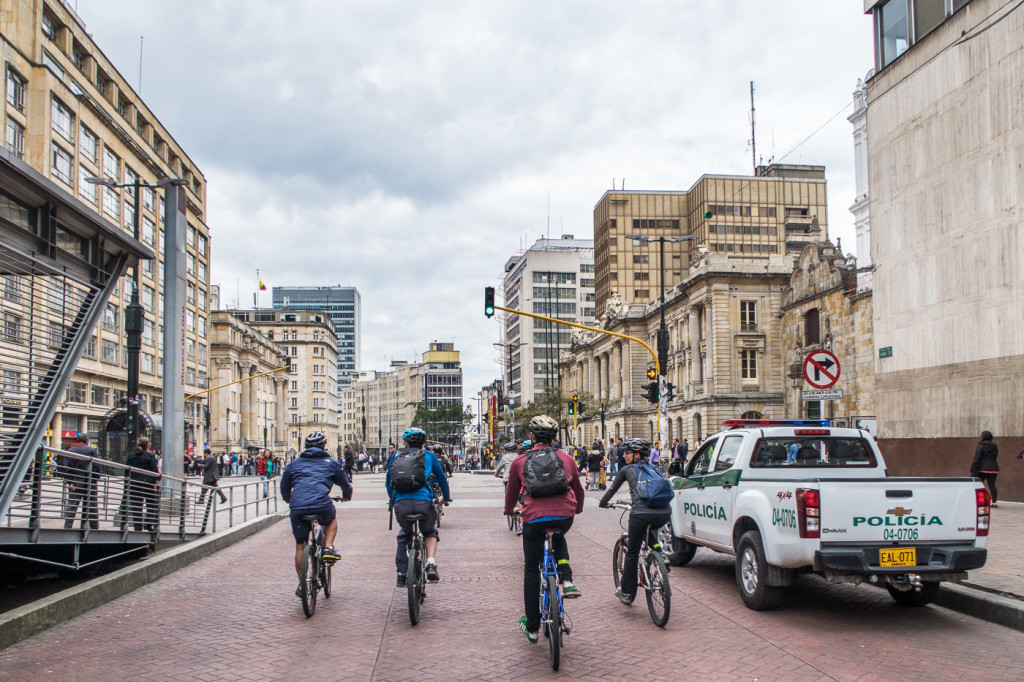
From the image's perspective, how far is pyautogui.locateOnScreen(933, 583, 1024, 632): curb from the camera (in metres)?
8.06

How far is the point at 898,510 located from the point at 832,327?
4146cm

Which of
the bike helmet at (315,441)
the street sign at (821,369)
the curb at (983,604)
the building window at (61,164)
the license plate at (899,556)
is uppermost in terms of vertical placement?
the building window at (61,164)

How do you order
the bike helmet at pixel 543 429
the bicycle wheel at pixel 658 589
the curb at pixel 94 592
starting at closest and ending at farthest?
the bike helmet at pixel 543 429 → the curb at pixel 94 592 → the bicycle wheel at pixel 658 589

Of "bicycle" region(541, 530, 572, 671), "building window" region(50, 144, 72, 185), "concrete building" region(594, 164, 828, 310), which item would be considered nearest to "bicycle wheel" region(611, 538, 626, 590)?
"bicycle" region(541, 530, 572, 671)

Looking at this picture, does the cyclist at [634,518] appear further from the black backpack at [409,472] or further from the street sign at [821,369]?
the street sign at [821,369]

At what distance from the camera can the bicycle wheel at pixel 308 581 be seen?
864cm

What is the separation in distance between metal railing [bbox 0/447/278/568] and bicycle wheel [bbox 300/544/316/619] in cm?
235

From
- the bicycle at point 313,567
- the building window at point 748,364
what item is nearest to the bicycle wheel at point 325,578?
the bicycle at point 313,567

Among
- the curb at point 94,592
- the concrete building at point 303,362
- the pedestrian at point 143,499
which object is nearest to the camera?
the curb at point 94,592

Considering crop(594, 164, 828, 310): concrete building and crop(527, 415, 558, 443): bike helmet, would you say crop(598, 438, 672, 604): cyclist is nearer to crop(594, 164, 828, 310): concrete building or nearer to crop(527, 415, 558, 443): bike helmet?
crop(527, 415, 558, 443): bike helmet

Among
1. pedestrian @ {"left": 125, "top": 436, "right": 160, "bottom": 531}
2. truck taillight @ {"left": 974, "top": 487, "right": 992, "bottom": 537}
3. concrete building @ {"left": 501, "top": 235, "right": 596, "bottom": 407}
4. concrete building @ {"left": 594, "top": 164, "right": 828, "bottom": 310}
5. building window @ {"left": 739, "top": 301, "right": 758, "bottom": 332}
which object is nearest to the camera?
truck taillight @ {"left": 974, "top": 487, "right": 992, "bottom": 537}

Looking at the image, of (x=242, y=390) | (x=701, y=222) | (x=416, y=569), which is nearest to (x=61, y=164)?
(x=416, y=569)

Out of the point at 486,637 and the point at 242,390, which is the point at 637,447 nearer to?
the point at 486,637

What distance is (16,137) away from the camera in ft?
135
